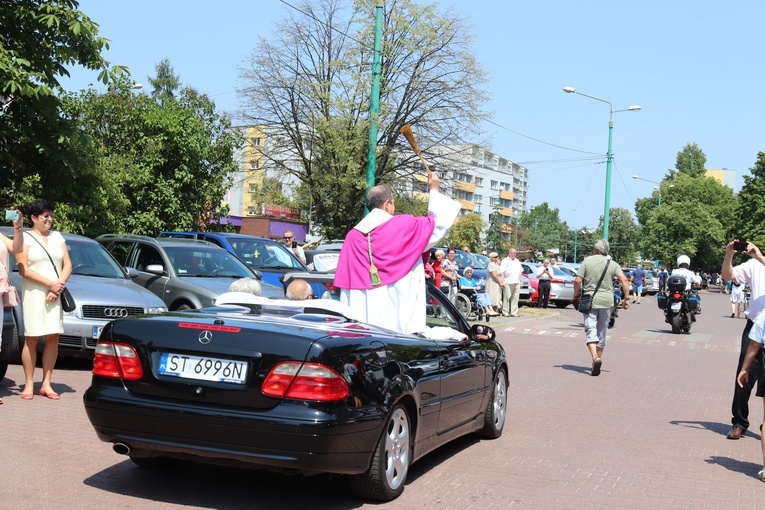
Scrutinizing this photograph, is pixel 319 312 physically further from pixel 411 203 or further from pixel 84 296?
pixel 411 203

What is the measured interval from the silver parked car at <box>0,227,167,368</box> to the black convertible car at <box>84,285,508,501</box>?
508cm

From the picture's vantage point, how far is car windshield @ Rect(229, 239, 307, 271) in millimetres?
17219

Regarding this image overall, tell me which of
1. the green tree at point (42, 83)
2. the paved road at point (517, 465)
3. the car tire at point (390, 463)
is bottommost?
the paved road at point (517, 465)

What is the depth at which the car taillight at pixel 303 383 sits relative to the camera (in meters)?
5.08

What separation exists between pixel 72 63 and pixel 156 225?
9513 mm

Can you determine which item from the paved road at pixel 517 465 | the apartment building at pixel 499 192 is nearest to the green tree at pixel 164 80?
the apartment building at pixel 499 192

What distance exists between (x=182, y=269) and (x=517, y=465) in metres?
7.94

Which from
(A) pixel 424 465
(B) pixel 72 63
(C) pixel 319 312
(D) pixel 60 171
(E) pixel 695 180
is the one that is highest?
(E) pixel 695 180

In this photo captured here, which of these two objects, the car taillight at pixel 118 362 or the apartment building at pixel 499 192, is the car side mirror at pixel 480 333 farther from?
the apartment building at pixel 499 192

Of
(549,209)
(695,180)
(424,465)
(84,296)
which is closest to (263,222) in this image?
(84,296)

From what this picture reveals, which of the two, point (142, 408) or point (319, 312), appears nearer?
point (142, 408)

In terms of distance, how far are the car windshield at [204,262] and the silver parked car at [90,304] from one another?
1.61 metres

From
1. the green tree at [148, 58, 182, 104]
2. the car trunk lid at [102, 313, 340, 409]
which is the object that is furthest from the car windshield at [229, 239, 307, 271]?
the green tree at [148, 58, 182, 104]

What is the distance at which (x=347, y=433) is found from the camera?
16.9ft
